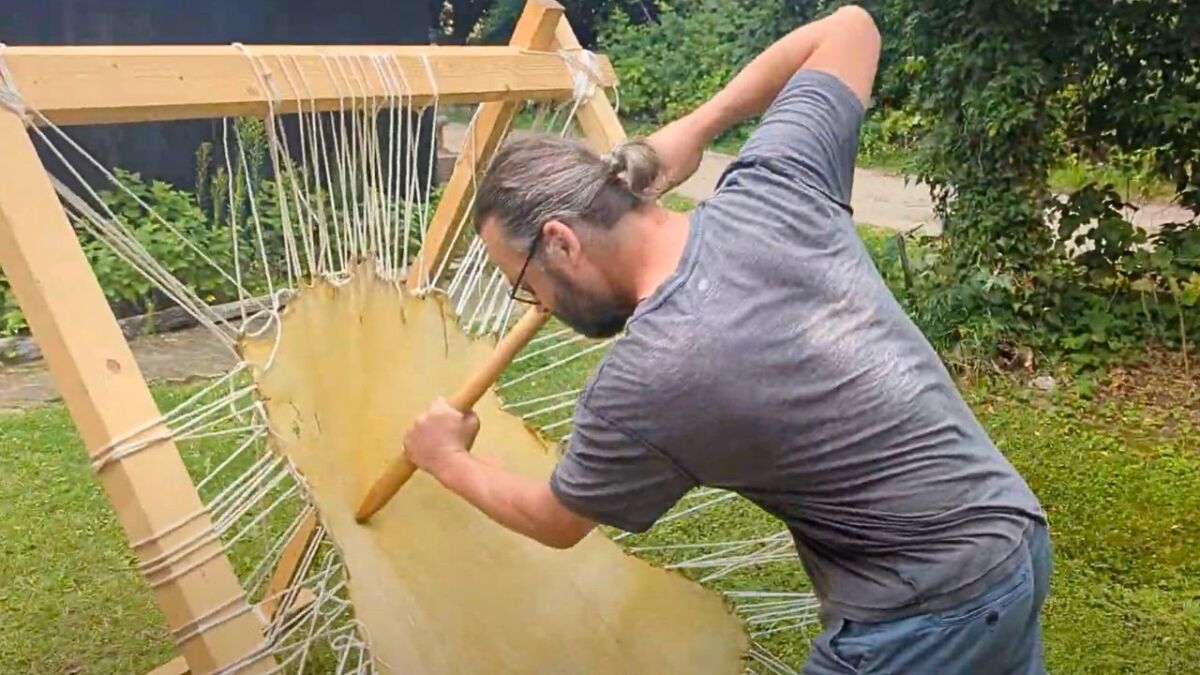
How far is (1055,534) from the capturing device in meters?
3.10

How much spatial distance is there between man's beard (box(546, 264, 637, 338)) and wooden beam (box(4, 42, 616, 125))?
1.59 feet

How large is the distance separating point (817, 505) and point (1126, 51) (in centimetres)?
343

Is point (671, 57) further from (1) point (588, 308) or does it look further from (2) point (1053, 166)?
(1) point (588, 308)

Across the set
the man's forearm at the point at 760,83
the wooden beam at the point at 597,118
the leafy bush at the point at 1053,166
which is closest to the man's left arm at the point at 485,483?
the man's forearm at the point at 760,83

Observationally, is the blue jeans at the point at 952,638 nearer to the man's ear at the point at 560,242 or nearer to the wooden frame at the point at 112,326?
the man's ear at the point at 560,242

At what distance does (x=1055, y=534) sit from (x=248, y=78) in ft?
7.77

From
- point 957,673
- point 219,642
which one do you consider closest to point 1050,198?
point 957,673

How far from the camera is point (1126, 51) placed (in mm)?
4160

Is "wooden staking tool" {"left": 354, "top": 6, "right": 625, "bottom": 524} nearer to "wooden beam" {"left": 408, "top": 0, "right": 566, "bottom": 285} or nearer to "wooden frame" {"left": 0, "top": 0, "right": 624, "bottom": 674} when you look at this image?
"wooden beam" {"left": 408, "top": 0, "right": 566, "bottom": 285}

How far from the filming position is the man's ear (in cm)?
128

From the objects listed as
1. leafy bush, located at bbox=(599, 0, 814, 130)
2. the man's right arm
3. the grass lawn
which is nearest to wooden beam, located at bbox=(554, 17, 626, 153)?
the man's right arm

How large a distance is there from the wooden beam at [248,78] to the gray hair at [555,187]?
37 cm

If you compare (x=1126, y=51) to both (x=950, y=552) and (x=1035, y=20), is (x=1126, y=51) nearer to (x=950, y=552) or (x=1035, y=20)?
(x=1035, y=20)

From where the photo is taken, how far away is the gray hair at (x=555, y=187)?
1.29m
